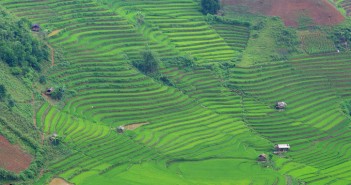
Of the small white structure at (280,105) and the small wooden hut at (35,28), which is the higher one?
the small wooden hut at (35,28)

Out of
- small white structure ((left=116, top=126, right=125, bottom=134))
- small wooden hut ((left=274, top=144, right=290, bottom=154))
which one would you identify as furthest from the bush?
small wooden hut ((left=274, top=144, right=290, bottom=154))

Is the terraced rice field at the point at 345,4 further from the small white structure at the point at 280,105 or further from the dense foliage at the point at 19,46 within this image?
the dense foliage at the point at 19,46

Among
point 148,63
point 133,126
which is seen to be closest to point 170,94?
point 148,63

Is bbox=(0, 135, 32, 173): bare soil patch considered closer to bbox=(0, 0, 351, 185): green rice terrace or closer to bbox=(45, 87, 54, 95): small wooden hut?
bbox=(0, 0, 351, 185): green rice terrace

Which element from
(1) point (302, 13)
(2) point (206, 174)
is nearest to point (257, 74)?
(1) point (302, 13)

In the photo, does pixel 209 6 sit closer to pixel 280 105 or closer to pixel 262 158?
pixel 280 105

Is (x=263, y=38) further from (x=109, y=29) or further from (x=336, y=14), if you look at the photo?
(x=109, y=29)

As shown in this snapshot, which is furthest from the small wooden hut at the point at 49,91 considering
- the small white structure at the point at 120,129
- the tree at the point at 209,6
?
the tree at the point at 209,6
